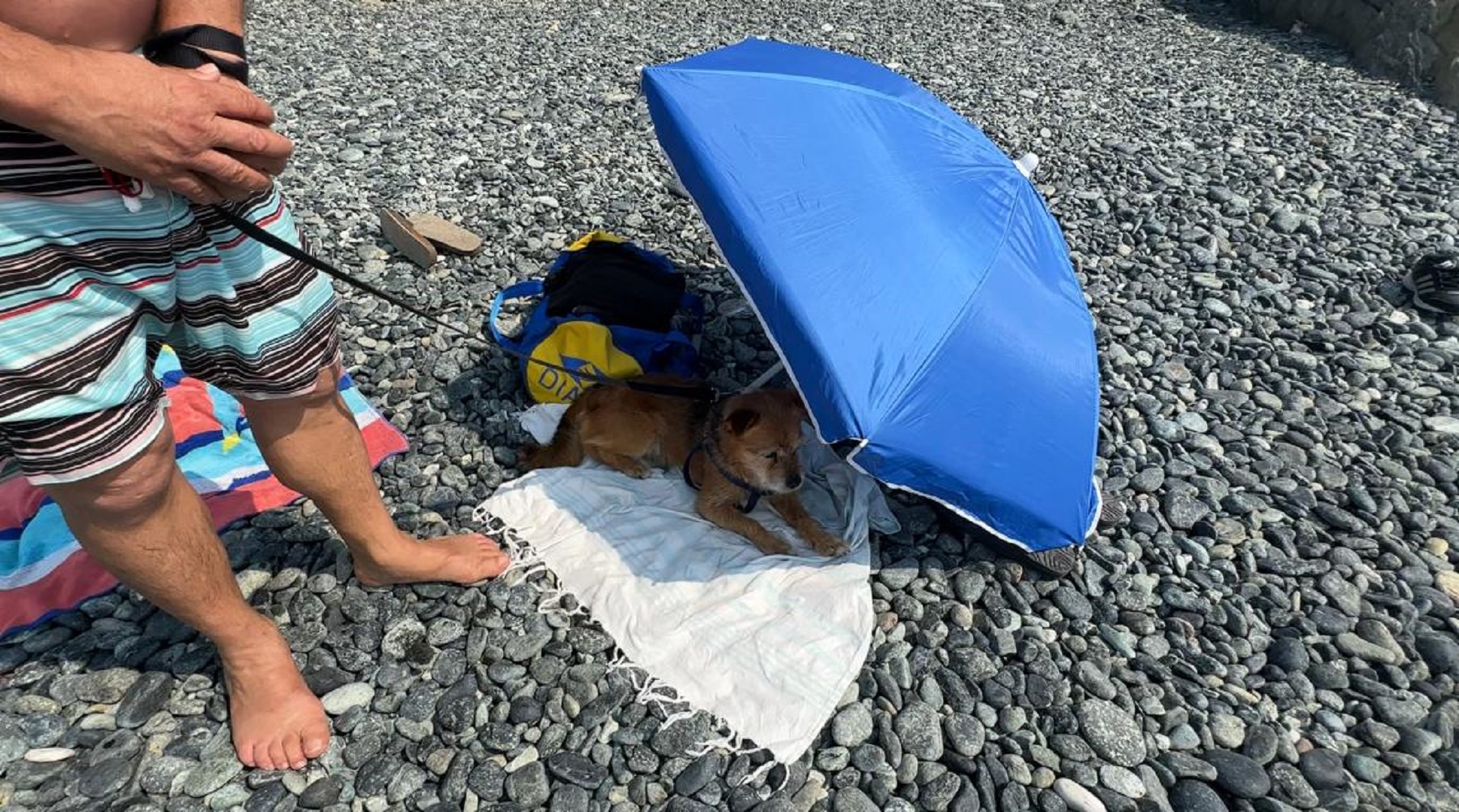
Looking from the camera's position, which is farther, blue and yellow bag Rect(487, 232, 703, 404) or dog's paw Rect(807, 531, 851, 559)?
blue and yellow bag Rect(487, 232, 703, 404)

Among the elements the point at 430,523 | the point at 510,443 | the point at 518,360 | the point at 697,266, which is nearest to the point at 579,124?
the point at 697,266

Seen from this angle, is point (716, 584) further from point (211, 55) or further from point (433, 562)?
point (211, 55)

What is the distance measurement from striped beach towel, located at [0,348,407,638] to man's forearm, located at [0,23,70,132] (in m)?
2.18

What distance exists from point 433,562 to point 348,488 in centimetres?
54

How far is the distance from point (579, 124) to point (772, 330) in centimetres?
554

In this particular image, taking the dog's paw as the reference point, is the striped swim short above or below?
above

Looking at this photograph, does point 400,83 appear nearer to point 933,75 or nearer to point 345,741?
point 933,75

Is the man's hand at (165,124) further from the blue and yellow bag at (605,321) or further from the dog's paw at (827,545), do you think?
the dog's paw at (827,545)

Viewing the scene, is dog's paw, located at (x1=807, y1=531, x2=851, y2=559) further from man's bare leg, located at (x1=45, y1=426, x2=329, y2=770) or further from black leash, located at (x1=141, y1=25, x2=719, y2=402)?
black leash, located at (x1=141, y1=25, x2=719, y2=402)

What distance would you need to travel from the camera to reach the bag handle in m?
4.47

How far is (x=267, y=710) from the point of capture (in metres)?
2.63

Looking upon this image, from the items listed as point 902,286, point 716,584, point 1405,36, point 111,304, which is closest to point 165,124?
point 111,304

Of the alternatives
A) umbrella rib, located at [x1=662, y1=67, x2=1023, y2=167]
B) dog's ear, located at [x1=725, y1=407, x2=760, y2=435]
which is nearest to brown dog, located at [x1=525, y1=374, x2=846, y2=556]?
dog's ear, located at [x1=725, y1=407, x2=760, y2=435]

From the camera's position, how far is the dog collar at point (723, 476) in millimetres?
3598
